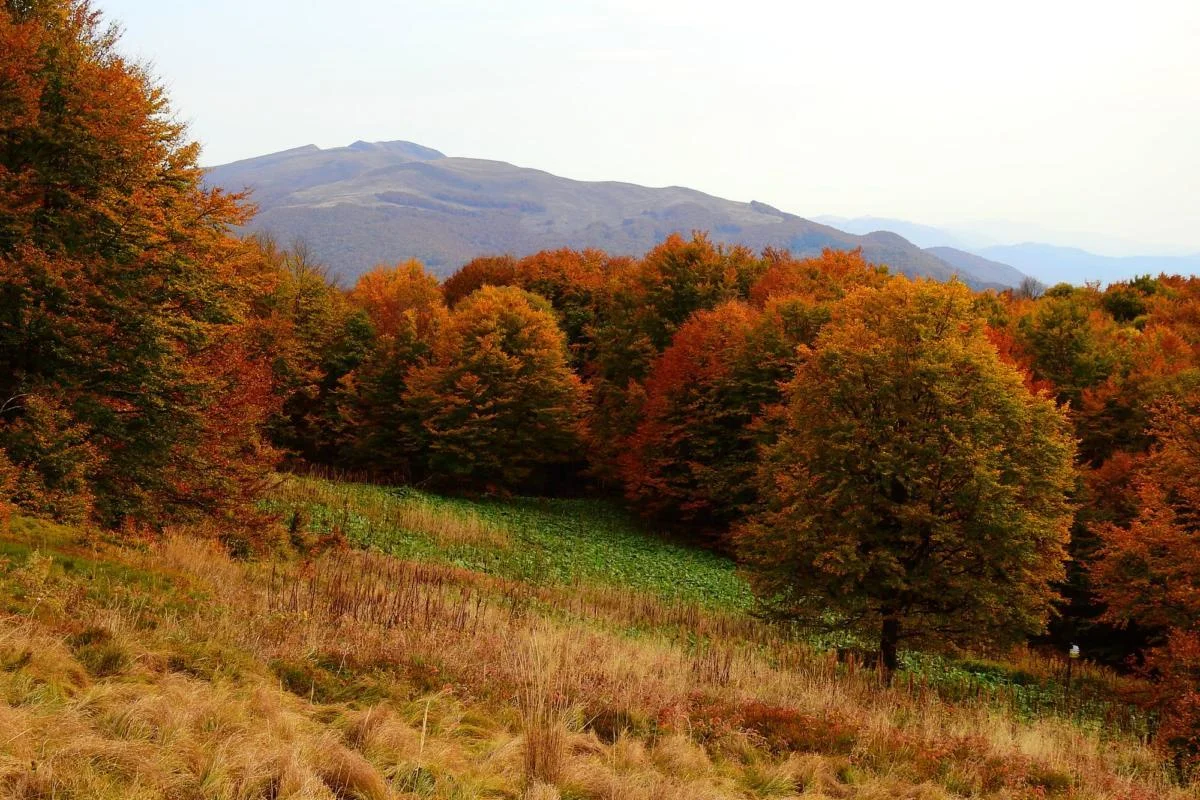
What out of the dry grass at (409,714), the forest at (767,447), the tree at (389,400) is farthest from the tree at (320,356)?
the dry grass at (409,714)

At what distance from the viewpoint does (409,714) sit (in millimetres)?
6934

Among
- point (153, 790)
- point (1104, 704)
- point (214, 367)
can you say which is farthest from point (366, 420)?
point (153, 790)

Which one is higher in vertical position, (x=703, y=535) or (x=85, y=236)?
(x=85, y=236)

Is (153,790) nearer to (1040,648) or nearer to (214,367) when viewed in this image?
(214,367)

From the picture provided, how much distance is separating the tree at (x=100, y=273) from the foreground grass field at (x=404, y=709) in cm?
481

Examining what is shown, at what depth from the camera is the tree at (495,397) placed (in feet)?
142

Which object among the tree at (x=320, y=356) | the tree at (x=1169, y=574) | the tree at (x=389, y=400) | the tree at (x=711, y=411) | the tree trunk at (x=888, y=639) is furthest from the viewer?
the tree at (x=320, y=356)

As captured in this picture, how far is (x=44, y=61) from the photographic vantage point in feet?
52.5

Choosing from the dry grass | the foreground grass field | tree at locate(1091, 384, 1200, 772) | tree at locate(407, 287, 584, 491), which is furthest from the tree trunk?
tree at locate(407, 287, 584, 491)

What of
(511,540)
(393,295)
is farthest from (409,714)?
(393,295)

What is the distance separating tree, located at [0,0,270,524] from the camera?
14928 millimetres

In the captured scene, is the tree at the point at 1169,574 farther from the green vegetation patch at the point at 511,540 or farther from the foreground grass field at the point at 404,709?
the green vegetation patch at the point at 511,540

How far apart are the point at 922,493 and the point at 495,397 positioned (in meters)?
30.1

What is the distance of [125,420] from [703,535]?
28545 mm
